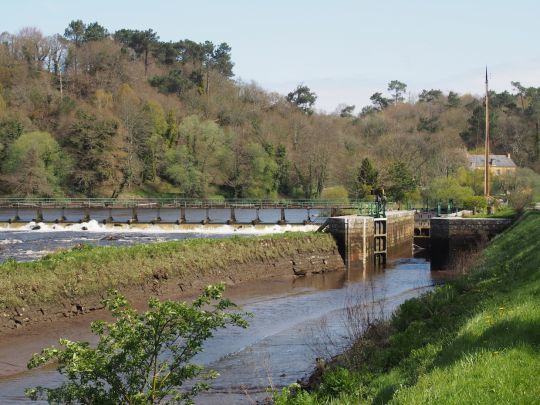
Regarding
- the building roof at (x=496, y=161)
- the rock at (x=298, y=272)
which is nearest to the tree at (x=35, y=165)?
the rock at (x=298, y=272)

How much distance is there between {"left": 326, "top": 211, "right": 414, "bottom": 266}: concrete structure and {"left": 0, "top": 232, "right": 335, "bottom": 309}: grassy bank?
201 inches

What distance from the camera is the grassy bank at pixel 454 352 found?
25.8ft

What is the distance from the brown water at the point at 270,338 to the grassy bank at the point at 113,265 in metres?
1.46

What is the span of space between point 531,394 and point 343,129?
109344mm

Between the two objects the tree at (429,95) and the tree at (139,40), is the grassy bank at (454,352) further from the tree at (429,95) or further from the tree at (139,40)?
the tree at (429,95)

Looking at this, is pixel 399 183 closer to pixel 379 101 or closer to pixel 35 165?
pixel 35 165

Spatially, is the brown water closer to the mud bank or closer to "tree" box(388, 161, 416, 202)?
the mud bank

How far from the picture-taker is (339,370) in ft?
38.9

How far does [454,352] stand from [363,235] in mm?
31729

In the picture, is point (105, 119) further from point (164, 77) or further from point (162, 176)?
point (164, 77)

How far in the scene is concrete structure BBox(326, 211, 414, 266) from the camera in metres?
40.1

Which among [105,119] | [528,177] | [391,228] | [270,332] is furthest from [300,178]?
[270,332]

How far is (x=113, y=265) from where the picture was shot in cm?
2539

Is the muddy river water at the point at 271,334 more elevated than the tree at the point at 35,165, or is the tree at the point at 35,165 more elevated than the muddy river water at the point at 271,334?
the tree at the point at 35,165
